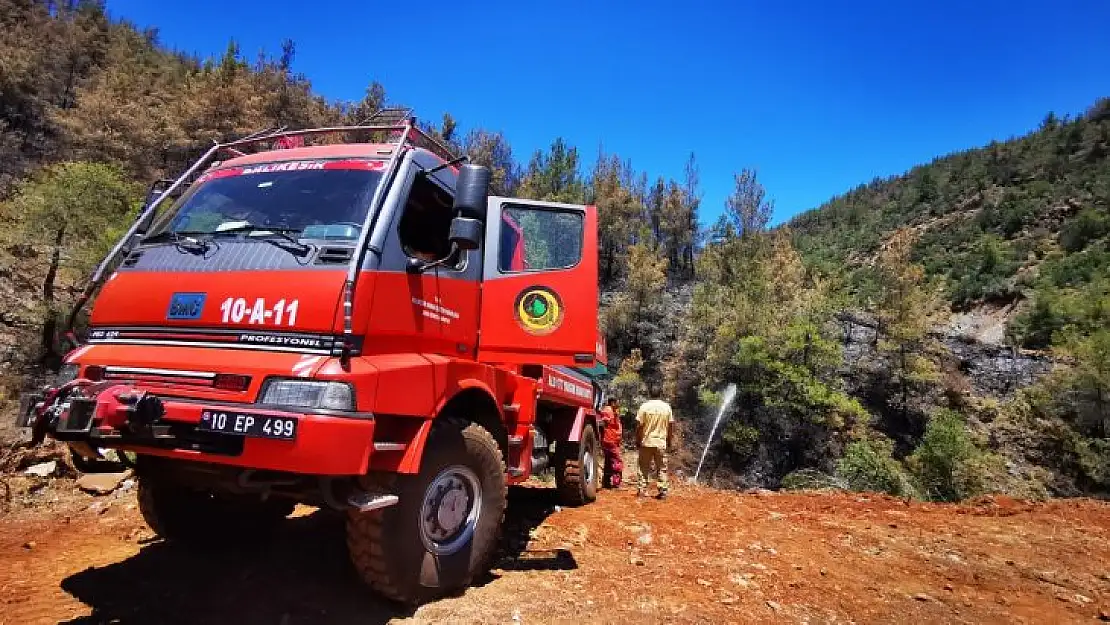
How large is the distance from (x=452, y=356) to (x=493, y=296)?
2.58 feet

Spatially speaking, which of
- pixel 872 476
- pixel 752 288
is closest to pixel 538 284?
pixel 872 476

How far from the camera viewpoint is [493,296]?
502cm

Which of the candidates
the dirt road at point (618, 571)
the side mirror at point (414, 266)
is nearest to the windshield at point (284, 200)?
the side mirror at point (414, 266)

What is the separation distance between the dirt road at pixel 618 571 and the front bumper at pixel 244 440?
1.13 metres

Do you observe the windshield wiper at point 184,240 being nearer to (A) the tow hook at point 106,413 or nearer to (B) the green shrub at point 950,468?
(A) the tow hook at point 106,413

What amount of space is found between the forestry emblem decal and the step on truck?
46 mm

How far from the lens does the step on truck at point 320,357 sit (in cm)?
304

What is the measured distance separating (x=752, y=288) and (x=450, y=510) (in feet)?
109

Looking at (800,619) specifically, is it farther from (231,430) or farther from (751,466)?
(751,466)

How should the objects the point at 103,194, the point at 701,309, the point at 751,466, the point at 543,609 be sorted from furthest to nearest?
the point at 701,309 → the point at 751,466 → the point at 103,194 → the point at 543,609

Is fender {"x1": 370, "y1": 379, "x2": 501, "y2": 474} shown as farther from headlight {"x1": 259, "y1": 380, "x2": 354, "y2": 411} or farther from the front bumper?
headlight {"x1": 259, "y1": 380, "x2": 354, "y2": 411}

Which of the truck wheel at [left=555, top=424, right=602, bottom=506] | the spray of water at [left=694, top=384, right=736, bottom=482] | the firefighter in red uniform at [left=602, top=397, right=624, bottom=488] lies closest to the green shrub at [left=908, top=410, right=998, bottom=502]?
the firefighter in red uniform at [left=602, top=397, right=624, bottom=488]

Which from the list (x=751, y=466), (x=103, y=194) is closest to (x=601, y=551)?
(x=103, y=194)

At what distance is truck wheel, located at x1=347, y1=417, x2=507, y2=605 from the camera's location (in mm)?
3385
